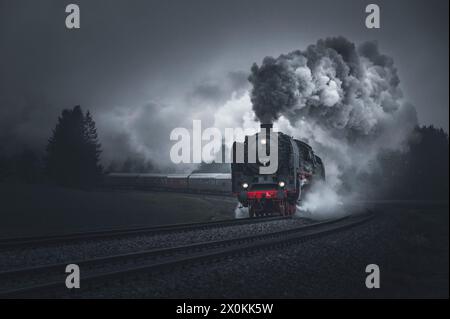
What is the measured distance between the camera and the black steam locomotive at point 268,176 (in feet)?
62.1

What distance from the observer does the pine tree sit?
50.6 metres

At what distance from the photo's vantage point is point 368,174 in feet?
151

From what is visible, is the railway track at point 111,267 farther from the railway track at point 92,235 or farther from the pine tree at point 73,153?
the pine tree at point 73,153

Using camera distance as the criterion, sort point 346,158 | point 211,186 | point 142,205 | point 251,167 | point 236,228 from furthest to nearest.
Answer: point 211,186 → point 346,158 → point 142,205 → point 251,167 → point 236,228

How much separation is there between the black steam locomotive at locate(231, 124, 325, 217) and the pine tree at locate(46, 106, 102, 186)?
3589 centimetres

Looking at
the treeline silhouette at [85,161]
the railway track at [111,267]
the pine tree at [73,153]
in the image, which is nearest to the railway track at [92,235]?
the railway track at [111,267]

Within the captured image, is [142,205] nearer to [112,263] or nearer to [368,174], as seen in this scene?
[112,263]

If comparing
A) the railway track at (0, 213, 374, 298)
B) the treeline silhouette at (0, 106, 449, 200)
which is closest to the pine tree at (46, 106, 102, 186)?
the treeline silhouette at (0, 106, 449, 200)

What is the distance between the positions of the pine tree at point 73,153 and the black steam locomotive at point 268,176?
35.9 meters

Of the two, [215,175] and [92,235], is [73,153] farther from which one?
[92,235]
